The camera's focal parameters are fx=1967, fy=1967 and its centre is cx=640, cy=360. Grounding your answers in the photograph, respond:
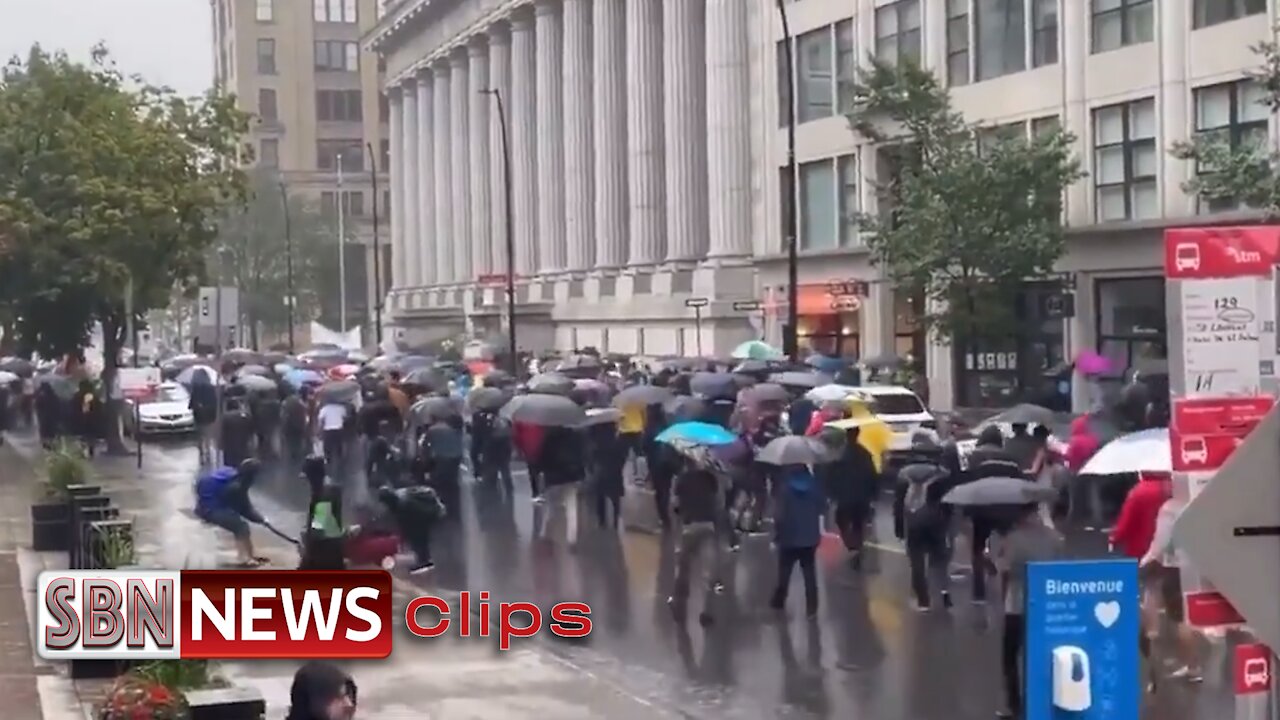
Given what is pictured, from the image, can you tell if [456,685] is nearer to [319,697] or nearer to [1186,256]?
[1186,256]

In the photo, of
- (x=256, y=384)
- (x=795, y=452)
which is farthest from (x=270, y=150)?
(x=795, y=452)

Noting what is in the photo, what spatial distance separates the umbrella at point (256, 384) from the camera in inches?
1454

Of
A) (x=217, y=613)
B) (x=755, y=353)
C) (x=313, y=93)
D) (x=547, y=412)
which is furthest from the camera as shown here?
(x=313, y=93)

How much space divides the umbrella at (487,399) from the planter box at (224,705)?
18.2 metres

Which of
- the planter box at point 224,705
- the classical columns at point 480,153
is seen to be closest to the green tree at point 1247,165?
the planter box at point 224,705

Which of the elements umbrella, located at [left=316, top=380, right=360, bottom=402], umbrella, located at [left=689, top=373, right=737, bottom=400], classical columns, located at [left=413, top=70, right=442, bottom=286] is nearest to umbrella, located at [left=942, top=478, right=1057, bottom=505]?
umbrella, located at [left=689, top=373, right=737, bottom=400]

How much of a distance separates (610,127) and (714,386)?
37.8 metres

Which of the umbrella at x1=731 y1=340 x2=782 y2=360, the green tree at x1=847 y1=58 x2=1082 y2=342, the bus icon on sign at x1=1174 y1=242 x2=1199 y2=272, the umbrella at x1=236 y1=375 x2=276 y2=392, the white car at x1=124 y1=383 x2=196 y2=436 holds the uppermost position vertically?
the green tree at x1=847 y1=58 x2=1082 y2=342

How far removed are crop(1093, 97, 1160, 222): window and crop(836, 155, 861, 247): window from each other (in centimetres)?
937

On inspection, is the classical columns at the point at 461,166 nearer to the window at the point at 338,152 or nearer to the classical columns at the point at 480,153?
the classical columns at the point at 480,153

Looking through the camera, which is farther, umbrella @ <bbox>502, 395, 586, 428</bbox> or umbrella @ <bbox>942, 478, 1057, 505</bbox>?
umbrella @ <bbox>502, 395, 586, 428</bbox>

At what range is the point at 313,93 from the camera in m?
130

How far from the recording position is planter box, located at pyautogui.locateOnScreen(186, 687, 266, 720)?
10.9 meters

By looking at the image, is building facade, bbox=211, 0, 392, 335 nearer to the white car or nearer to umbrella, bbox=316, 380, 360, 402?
the white car
